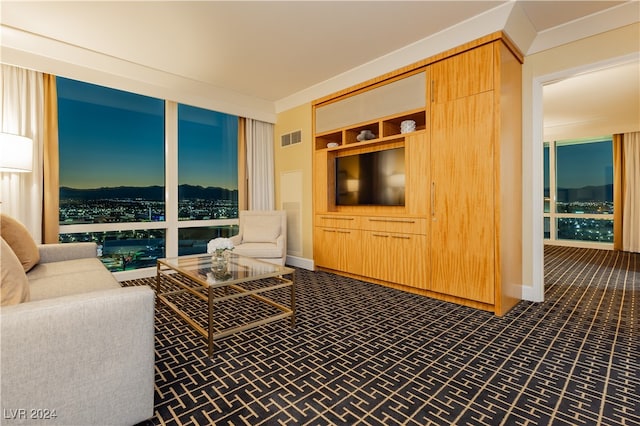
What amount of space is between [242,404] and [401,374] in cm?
93

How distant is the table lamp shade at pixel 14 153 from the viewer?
264cm

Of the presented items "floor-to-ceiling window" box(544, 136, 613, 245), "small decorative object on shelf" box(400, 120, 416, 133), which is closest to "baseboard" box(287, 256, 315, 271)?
"small decorative object on shelf" box(400, 120, 416, 133)

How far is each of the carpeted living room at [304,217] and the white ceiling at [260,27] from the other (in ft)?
0.08

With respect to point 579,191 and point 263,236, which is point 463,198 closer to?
point 263,236

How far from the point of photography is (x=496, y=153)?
112 inches

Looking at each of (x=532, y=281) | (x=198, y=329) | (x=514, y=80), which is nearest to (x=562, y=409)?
(x=532, y=281)

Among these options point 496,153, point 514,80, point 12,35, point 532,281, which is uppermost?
point 12,35

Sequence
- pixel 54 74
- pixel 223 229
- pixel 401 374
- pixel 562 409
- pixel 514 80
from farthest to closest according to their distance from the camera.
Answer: pixel 223 229
pixel 54 74
pixel 514 80
pixel 401 374
pixel 562 409

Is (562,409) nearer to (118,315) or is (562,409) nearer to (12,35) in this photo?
(118,315)

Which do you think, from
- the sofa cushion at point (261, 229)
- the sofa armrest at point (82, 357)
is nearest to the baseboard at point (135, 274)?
the sofa cushion at point (261, 229)

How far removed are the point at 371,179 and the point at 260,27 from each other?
2.12 metres

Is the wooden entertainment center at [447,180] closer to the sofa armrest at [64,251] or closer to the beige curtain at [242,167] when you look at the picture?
the beige curtain at [242,167]

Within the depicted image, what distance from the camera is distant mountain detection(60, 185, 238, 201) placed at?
387cm

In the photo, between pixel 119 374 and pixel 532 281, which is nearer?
pixel 119 374
